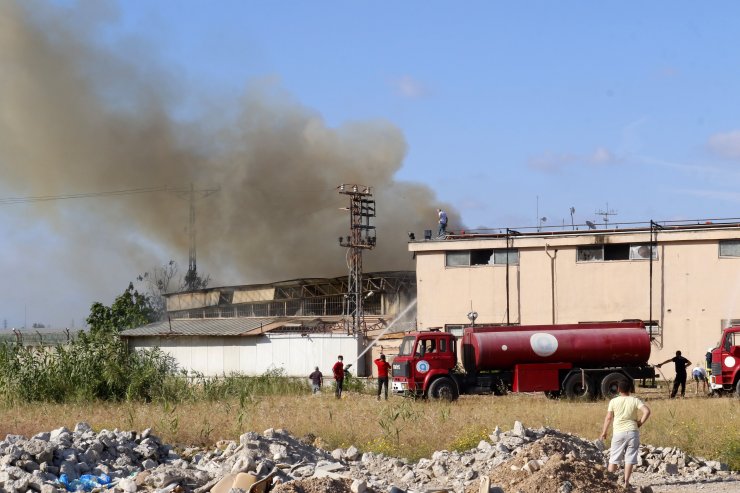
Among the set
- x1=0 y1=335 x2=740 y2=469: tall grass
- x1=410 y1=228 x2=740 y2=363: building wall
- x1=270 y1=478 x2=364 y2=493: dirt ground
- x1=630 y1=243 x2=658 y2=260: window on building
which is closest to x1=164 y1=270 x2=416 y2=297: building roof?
x1=410 y1=228 x2=740 y2=363: building wall

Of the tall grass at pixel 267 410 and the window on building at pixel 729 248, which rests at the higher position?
the window on building at pixel 729 248

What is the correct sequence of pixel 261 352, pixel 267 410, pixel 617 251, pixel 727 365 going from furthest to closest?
pixel 261 352 → pixel 617 251 → pixel 727 365 → pixel 267 410

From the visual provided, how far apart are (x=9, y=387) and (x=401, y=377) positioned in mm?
10510

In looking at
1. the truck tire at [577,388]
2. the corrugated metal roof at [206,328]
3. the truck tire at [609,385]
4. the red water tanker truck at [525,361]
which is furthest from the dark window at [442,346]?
the corrugated metal roof at [206,328]

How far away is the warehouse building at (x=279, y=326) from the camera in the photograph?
143 feet

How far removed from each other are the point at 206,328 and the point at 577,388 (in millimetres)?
23155

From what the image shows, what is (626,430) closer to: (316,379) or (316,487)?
(316,487)

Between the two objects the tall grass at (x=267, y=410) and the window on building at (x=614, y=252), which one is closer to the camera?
the tall grass at (x=267, y=410)

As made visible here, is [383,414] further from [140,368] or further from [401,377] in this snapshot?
[140,368]

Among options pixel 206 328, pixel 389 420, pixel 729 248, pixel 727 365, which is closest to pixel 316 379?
pixel 389 420

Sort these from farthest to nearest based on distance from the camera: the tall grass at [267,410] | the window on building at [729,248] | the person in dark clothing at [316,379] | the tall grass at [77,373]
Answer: the window on building at [729,248] < the person in dark clothing at [316,379] < the tall grass at [77,373] < the tall grass at [267,410]

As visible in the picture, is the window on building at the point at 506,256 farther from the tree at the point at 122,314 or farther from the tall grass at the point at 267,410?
the tree at the point at 122,314

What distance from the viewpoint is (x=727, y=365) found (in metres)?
27.3

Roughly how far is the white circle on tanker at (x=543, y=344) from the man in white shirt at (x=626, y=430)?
594 inches
